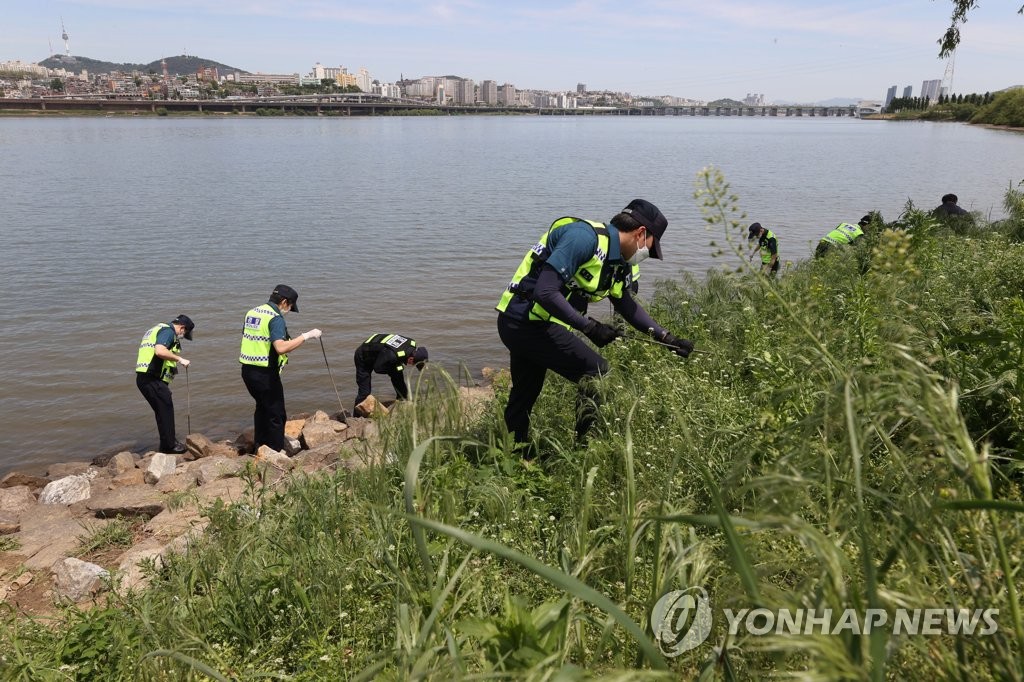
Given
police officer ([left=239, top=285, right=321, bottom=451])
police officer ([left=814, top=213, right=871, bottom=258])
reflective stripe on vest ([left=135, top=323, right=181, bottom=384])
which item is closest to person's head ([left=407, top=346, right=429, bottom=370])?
police officer ([left=239, top=285, right=321, bottom=451])

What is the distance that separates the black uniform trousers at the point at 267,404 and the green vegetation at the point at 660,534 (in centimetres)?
364

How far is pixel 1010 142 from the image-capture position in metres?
52.6

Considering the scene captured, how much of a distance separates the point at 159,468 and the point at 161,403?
4.30 feet

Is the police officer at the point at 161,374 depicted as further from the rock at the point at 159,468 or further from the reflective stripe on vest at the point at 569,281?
the reflective stripe on vest at the point at 569,281

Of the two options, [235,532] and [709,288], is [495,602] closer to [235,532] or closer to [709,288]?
[235,532]

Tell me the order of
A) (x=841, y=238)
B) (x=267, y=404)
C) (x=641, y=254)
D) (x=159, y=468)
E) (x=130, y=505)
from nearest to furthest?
(x=641, y=254) < (x=130, y=505) < (x=159, y=468) < (x=267, y=404) < (x=841, y=238)

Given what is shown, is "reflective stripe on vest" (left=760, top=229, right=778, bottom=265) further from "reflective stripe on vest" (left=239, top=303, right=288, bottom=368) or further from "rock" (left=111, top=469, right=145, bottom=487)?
"rock" (left=111, top=469, right=145, bottom=487)

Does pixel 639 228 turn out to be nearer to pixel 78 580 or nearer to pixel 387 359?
pixel 78 580

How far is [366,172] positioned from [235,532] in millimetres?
37462

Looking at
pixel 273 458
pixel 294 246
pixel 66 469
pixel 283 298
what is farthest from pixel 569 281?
pixel 294 246

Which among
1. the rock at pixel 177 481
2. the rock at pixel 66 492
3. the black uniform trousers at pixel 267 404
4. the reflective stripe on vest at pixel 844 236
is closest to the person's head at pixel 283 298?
the black uniform trousers at pixel 267 404

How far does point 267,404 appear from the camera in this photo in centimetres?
812

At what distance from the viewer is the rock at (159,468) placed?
7398 mm

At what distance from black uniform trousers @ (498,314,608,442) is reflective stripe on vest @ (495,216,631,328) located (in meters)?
0.09
